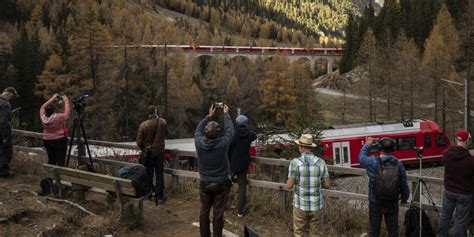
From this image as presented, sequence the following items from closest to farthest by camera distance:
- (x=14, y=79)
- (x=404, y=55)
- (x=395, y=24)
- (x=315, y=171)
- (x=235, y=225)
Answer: (x=315, y=171), (x=235, y=225), (x=404, y=55), (x=14, y=79), (x=395, y=24)

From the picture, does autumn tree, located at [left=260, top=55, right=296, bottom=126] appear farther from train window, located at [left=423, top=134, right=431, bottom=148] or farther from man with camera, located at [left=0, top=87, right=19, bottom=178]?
man with camera, located at [left=0, top=87, right=19, bottom=178]

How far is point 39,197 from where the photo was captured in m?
6.88

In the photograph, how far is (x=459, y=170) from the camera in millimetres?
5867

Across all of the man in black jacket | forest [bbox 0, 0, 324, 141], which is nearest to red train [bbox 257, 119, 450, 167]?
forest [bbox 0, 0, 324, 141]

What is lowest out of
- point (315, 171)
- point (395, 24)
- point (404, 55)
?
point (315, 171)

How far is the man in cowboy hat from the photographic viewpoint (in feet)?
17.4

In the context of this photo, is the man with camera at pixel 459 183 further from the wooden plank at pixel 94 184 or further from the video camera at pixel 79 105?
the video camera at pixel 79 105

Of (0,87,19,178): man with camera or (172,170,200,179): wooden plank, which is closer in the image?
(0,87,19,178): man with camera

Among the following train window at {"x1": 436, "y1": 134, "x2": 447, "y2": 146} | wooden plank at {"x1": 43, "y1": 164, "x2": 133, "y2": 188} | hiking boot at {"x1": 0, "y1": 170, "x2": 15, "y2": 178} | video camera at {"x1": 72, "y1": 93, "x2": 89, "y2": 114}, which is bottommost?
train window at {"x1": 436, "y1": 134, "x2": 447, "y2": 146}

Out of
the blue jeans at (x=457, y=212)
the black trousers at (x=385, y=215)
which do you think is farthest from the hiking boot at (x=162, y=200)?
the blue jeans at (x=457, y=212)

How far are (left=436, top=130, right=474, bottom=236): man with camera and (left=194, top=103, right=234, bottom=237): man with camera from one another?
2.83m

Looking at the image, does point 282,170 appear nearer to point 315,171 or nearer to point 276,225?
point 276,225

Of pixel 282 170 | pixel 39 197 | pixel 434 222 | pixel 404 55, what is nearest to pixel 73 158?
pixel 39 197

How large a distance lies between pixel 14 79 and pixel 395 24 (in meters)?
58.5
